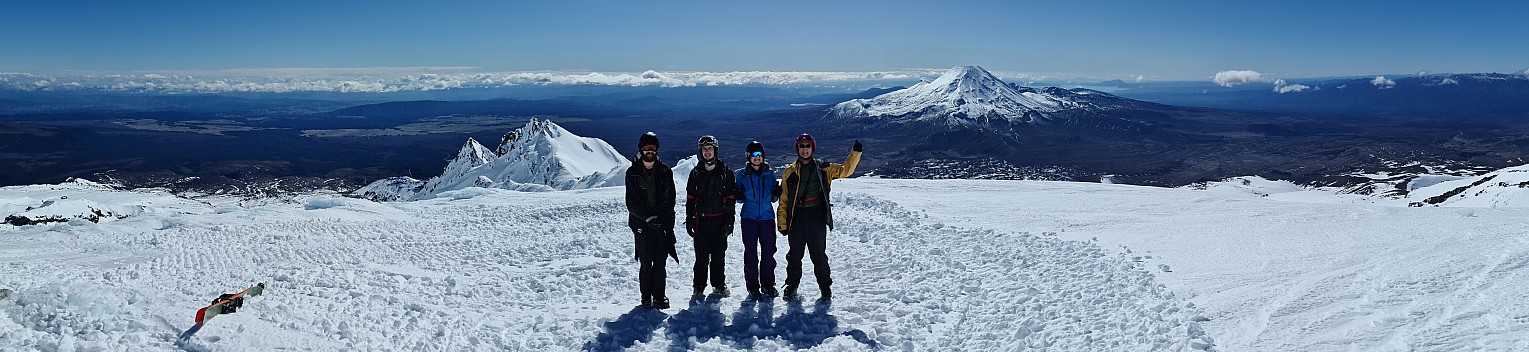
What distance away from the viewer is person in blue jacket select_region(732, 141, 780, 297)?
8.66 m

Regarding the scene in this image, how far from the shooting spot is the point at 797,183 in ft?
28.7

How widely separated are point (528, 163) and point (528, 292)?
10519cm

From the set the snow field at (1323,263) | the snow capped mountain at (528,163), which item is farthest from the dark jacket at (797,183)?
the snow capped mountain at (528,163)

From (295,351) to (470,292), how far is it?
127 inches

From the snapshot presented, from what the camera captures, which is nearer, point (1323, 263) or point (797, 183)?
point (797, 183)

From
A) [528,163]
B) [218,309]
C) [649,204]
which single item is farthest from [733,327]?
[528,163]

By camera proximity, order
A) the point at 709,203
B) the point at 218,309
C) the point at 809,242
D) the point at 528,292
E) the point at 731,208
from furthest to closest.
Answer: the point at 528,292 < the point at 809,242 < the point at 731,208 < the point at 709,203 < the point at 218,309

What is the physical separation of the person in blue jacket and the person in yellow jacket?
0.15 meters

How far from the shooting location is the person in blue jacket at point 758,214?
28.4 ft

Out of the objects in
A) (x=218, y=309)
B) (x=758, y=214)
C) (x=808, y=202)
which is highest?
(x=808, y=202)

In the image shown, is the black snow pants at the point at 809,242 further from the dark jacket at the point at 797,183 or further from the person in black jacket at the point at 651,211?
the person in black jacket at the point at 651,211

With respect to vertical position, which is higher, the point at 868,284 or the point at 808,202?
the point at 808,202

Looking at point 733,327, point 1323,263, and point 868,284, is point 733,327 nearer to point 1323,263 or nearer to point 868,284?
point 868,284

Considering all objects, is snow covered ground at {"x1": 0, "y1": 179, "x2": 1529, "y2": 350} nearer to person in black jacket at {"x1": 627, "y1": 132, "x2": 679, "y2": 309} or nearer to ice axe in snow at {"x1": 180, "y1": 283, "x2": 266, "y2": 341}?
ice axe in snow at {"x1": 180, "y1": 283, "x2": 266, "y2": 341}
